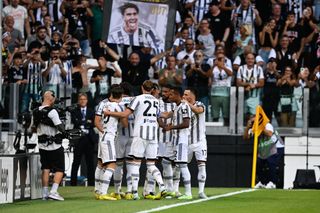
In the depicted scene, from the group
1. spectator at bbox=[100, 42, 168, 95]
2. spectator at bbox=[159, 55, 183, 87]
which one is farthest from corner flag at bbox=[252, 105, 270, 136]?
spectator at bbox=[100, 42, 168, 95]

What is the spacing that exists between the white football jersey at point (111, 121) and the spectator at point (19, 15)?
1057 centimetres

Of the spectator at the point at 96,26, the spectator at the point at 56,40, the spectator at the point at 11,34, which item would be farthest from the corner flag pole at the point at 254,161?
the spectator at the point at 11,34

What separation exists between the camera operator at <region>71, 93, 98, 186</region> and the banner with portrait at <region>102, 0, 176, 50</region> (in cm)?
190

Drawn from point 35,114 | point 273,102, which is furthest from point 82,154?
point 35,114

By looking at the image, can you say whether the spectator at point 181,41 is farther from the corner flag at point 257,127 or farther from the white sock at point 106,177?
the white sock at point 106,177

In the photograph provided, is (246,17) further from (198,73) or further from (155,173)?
(155,173)

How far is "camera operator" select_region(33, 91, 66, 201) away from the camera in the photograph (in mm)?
22545

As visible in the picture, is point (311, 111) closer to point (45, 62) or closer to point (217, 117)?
point (217, 117)

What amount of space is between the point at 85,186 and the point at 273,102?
5010 mm

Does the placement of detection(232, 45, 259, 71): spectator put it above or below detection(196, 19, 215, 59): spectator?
below

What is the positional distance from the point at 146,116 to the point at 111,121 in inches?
24.9

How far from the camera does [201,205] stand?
21.1m

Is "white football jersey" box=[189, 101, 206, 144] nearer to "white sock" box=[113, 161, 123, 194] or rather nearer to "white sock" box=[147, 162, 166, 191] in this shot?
"white sock" box=[147, 162, 166, 191]

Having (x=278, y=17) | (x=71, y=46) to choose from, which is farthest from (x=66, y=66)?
(x=278, y=17)
